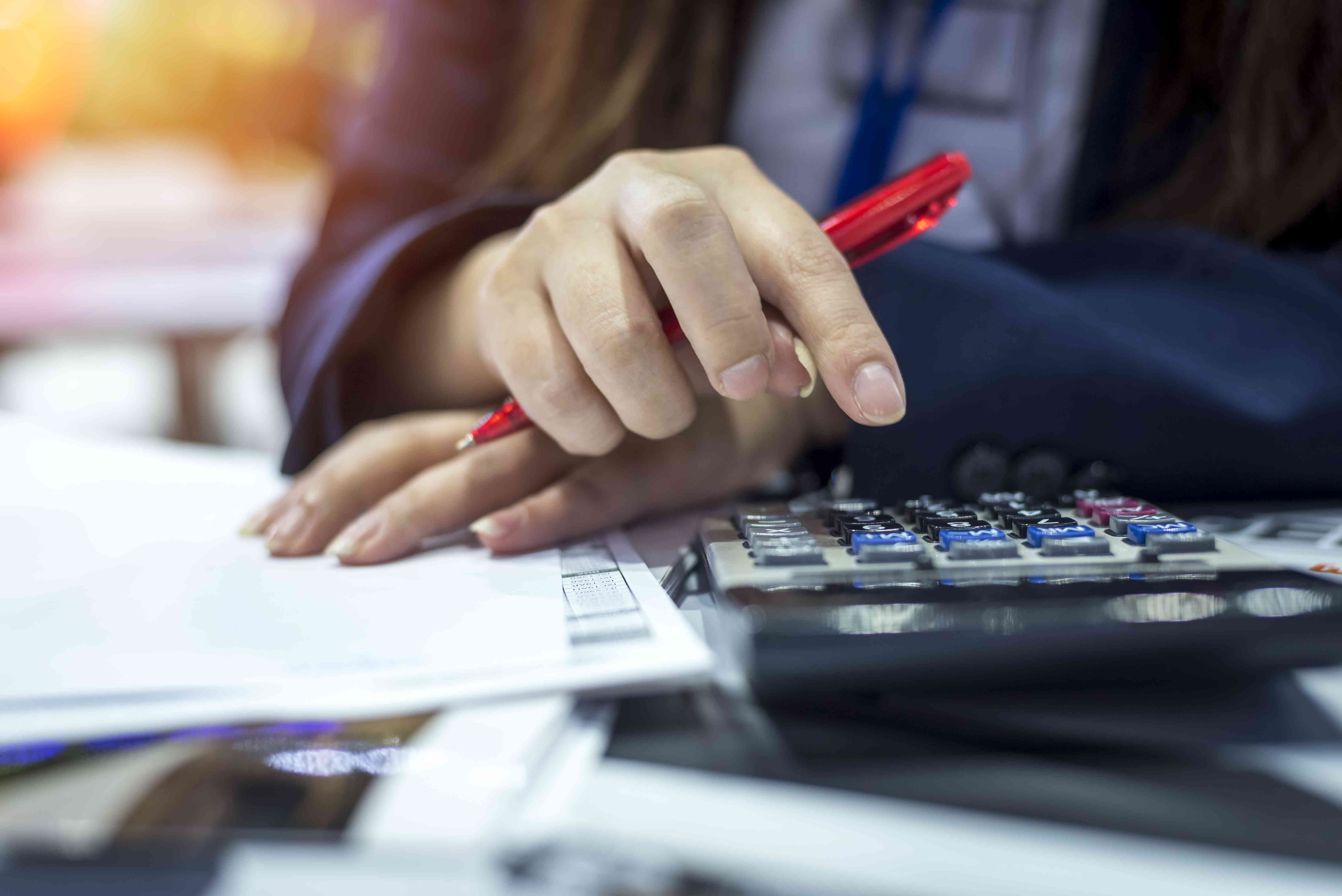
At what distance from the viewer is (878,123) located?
21.7 inches

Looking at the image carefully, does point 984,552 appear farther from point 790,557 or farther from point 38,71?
point 38,71

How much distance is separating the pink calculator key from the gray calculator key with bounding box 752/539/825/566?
93 millimetres

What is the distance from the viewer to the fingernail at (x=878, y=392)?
26 centimetres

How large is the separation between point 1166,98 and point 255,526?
566 millimetres

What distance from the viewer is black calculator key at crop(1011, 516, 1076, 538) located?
0.82 ft

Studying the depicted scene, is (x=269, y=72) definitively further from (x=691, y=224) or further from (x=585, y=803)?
(x=585, y=803)

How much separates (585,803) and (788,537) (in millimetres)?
111

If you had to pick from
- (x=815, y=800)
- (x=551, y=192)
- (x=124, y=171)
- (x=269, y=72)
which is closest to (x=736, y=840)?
(x=815, y=800)

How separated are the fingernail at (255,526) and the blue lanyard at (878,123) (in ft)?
1.24

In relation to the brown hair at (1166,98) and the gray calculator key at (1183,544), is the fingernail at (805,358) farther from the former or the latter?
the brown hair at (1166,98)

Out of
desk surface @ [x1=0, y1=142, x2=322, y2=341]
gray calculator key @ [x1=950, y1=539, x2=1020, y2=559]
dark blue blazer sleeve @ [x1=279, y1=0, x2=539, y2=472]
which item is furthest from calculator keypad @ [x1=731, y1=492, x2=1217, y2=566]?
desk surface @ [x1=0, y1=142, x2=322, y2=341]

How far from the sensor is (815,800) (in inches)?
6.1

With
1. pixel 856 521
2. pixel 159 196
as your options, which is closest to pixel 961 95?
pixel 856 521

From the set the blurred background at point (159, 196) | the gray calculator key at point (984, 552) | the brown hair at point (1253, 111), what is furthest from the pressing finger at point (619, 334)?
the blurred background at point (159, 196)
